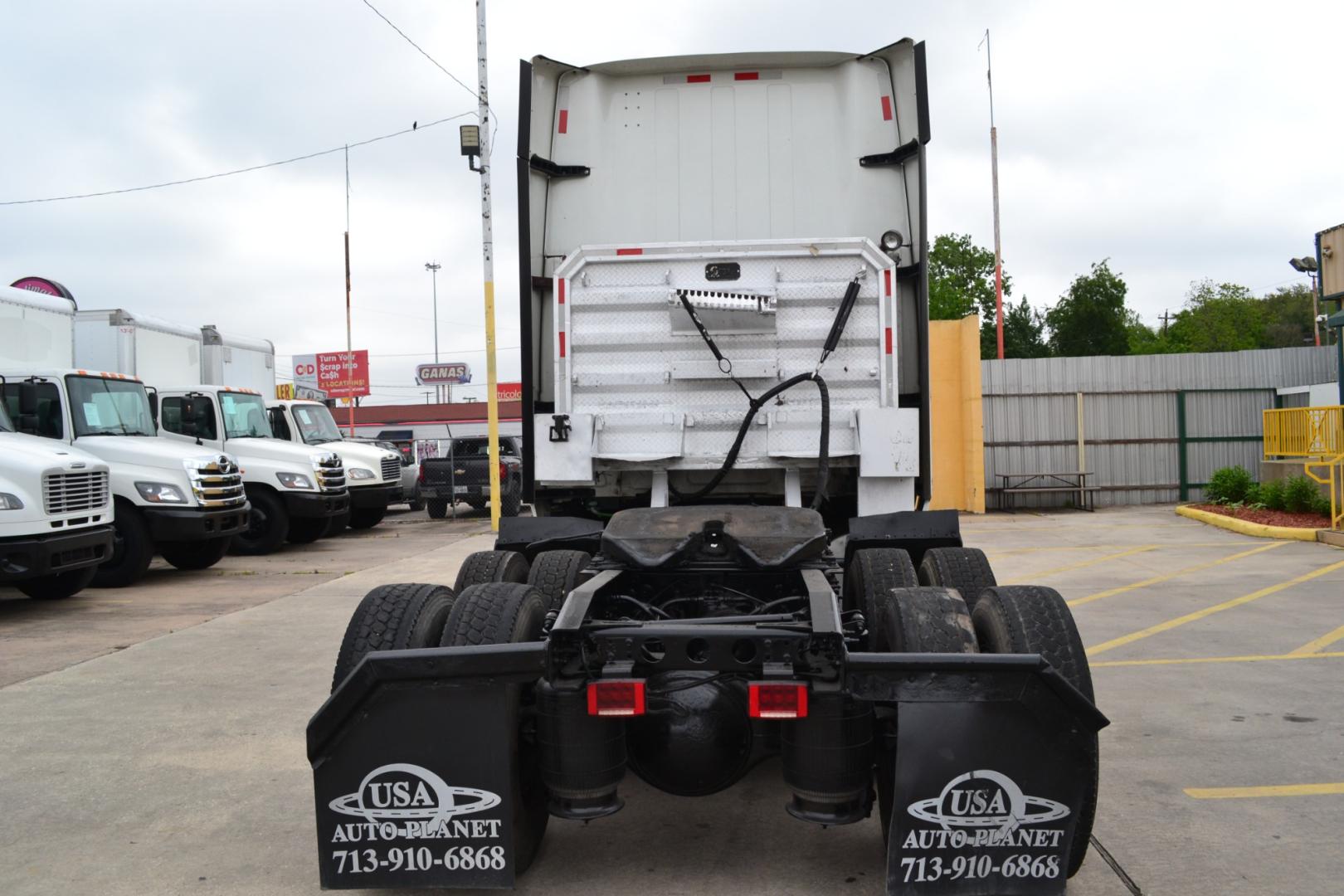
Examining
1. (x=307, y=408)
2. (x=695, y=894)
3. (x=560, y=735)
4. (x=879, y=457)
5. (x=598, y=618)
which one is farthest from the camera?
(x=307, y=408)

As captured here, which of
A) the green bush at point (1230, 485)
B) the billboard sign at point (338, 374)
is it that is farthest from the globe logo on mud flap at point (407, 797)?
the billboard sign at point (338, 374)

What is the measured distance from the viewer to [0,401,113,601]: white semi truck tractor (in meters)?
9.71

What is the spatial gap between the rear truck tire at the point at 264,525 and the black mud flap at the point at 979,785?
14.5 meters

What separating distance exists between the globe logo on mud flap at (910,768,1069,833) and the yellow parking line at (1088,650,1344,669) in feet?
13.7

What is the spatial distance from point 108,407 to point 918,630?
12.1 m

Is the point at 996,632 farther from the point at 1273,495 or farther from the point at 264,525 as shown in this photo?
the point at 1273,495

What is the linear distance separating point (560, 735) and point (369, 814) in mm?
642

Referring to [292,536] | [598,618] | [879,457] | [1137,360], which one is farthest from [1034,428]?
[598,618]

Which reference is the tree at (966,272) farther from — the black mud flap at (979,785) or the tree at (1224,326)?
the black mud flap at (979,785)

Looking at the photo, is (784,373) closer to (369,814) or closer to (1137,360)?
(369,814)

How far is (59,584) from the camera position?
11.1 meters

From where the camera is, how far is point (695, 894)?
3.68 meters

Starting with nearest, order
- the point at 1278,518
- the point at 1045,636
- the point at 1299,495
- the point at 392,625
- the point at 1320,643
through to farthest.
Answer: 1. the point at 1045,636
2. the point at 392,625
3. the point at 1320,643
4. the point at 1278,518
5. the point at 1299,495

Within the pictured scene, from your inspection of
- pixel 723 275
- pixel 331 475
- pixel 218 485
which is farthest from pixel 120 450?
pixel 723 275
